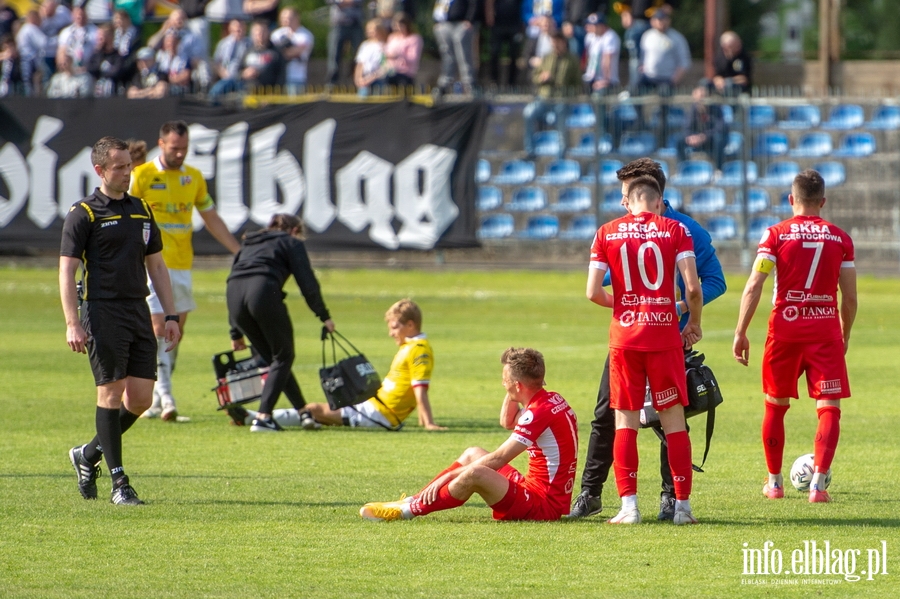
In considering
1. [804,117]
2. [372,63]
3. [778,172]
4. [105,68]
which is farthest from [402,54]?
[804,117]

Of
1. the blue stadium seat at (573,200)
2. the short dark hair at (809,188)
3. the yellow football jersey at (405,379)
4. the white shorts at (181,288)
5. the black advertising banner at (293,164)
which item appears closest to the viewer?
the short dark hair at (809,188)

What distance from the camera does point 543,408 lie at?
23.4ft

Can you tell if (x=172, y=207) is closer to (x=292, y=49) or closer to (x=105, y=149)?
(x=105, y=149)

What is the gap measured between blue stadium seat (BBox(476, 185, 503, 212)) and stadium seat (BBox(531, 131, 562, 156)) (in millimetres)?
1073

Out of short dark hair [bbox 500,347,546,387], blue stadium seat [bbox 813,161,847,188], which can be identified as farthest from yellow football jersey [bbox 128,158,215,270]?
blue stadium seat [bbox 813,161,847,188]

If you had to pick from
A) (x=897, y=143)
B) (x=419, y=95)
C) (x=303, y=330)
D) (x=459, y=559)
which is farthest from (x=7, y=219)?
(x=459, y=559)

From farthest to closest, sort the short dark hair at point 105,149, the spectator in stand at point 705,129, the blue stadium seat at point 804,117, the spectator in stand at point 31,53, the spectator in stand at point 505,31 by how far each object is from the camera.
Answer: the spectator in stand at point 31,53 → the spectator in stand at point 505,31 → the blue stadium seat at point 804,117 → the spectator in stand at point 705,129 → the short dark hair at point 105,149

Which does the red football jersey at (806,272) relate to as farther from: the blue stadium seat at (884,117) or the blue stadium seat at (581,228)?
the blue stadium seat at (884,117)

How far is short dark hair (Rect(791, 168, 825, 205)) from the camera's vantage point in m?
7.85

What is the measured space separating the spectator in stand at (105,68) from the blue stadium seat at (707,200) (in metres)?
11.8

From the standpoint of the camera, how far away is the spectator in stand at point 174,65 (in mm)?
26484

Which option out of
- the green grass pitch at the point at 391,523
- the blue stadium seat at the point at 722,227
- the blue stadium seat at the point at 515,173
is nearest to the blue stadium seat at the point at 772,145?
the blue stadium seat at the point at 722,227

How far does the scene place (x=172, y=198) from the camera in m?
11.6

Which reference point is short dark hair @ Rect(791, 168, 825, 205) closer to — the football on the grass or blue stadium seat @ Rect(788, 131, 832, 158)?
the football on the grass
